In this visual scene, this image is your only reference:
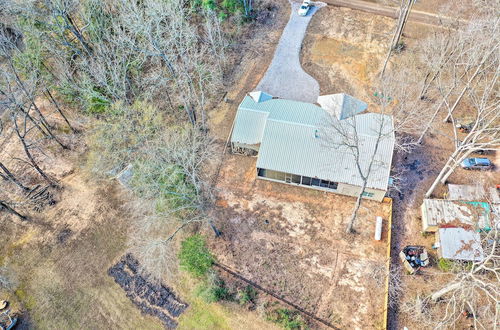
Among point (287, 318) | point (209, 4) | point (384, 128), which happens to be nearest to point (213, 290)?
point (287, 318)

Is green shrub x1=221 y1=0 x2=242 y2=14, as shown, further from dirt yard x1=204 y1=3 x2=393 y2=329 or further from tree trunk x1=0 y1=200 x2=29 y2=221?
tree trunk x1=0 y1=200 x2=29 y2=221

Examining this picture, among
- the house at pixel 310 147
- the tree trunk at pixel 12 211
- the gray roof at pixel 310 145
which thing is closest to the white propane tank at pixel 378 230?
the house at pixel 310 147

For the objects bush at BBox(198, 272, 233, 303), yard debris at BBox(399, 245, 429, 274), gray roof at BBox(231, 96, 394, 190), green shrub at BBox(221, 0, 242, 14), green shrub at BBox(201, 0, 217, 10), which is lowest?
bush at BBox(198, 272, 233, 303)

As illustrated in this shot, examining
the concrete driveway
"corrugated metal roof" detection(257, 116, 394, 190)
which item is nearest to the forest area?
"corrugated metal roof" detection(257, 116, 394, 190)

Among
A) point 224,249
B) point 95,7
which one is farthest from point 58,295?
point 95,7

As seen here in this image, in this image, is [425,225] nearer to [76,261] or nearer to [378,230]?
[378,230]

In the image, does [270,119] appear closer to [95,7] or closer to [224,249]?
[224,249]
